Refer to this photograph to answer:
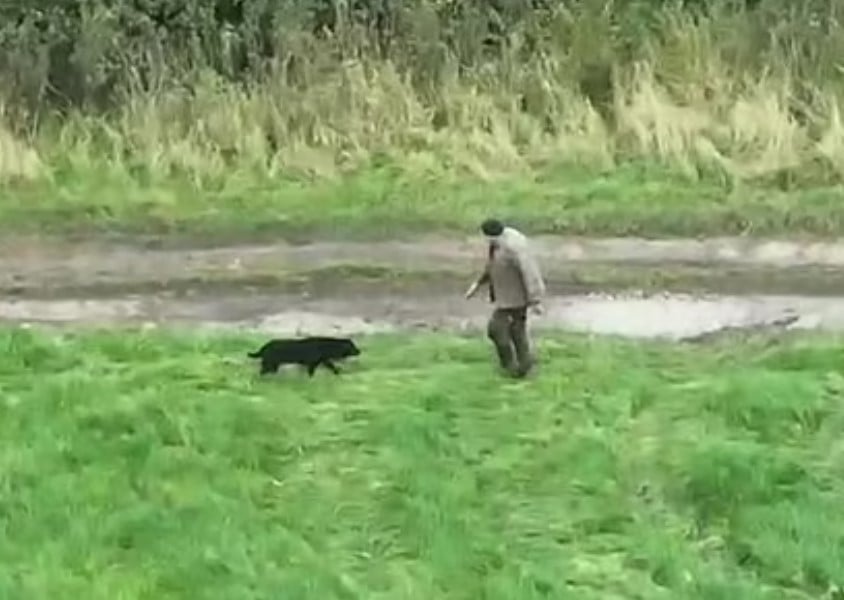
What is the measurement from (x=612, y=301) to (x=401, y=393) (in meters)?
3.16

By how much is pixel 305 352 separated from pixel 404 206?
516 cm

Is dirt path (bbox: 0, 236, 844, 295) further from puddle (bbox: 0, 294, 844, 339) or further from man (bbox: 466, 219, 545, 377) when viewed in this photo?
man (bbox: 466, 219, 545, 377)

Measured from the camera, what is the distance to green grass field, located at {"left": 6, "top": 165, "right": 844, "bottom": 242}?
1677 cm

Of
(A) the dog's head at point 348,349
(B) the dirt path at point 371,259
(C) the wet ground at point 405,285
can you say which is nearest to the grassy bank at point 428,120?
(B) the dirt path at point 371,259

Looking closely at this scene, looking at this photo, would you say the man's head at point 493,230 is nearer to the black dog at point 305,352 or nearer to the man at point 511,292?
the man at point 511,292

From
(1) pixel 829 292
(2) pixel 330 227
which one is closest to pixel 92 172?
(2) pixel 330 227

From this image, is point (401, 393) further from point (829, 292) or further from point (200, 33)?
point (200, 33)

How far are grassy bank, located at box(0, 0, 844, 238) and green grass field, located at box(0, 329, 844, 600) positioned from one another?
14.1 ft

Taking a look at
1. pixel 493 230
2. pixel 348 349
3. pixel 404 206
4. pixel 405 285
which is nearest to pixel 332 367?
pixel 348 349

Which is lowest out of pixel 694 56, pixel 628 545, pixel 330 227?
pixel 628 545

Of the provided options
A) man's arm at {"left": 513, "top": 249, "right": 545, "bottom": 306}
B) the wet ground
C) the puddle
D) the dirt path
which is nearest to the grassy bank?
the dirt path

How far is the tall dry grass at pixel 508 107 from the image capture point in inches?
718

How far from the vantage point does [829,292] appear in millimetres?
14969

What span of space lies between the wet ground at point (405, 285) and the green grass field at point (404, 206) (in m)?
0.35
